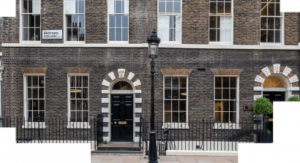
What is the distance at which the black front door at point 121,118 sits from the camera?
1030 centimetres

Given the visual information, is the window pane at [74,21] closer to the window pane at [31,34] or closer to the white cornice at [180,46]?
the white cornice at [180,46]

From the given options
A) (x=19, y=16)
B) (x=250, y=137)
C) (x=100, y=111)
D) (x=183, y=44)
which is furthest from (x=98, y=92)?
(x=250, y=137)

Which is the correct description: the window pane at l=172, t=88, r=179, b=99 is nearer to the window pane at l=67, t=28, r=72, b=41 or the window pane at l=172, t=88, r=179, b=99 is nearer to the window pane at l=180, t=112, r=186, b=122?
the window pane at l=180, t=112, r=186, b=122

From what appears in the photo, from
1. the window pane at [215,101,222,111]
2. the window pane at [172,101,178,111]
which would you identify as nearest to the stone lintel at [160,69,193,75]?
the window pane at [172,101,178,111]

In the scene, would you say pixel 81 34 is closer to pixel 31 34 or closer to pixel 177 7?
pixel 31 34

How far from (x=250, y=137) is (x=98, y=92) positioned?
24.2 feet

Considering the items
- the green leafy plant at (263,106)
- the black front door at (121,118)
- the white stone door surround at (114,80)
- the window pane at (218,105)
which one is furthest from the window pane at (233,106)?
the black front door at (121,118)

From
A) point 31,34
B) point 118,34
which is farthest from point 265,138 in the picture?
point 31,34

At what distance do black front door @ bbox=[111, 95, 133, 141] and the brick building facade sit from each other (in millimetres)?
298

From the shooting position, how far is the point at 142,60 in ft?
33.8

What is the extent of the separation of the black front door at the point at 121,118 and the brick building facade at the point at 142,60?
0.30 meters

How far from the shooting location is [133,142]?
33.4 feet

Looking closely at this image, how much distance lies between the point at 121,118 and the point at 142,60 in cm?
291

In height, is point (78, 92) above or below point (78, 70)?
below
